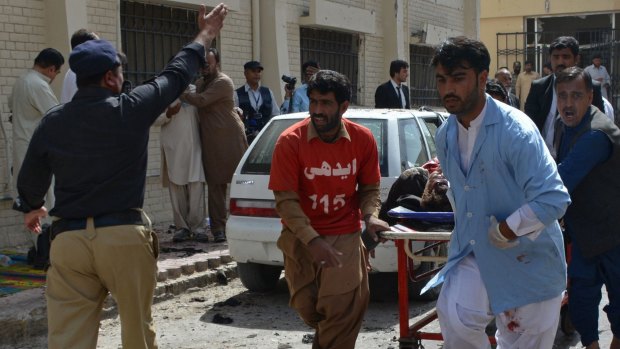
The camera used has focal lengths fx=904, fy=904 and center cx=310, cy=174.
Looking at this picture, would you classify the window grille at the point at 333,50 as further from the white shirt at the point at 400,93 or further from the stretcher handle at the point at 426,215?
the stretcher handle at the point at 426,215

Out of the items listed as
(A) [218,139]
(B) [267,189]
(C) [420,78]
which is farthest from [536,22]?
(B) [267,189]

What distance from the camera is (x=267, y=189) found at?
291 inches

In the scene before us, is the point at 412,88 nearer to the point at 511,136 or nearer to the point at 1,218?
the point at 1,218

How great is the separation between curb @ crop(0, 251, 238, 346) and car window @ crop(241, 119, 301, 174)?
49.8 inches

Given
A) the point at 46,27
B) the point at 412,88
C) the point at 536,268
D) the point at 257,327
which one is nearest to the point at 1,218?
the point at 46,27

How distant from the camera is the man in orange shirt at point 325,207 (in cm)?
485

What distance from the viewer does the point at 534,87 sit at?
701 cm

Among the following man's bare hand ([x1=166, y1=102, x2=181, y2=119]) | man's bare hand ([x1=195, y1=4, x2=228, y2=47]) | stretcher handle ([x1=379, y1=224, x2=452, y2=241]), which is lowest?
stretcher handle ([x1=379, y1=224, x2=452, y2=241])

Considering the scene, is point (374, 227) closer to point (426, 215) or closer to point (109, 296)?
point (426, 215)

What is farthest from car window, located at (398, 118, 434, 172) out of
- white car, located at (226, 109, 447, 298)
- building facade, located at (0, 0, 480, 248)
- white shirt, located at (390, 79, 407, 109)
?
white shirt, located at (390, 79, 407, 109)

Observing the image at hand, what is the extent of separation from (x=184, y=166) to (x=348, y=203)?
4860mm

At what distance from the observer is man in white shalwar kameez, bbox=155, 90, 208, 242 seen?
9539 millimetres

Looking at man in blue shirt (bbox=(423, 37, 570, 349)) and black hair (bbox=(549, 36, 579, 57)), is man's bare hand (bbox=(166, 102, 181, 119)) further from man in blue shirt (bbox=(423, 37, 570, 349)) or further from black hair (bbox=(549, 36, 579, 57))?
man in blue shirt (bbox=(423, 37, 570, 349))

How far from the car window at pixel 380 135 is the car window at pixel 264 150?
632 mm
